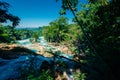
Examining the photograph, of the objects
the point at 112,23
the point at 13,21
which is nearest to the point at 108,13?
the point at 112,23

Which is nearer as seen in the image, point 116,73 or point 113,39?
point 116,73

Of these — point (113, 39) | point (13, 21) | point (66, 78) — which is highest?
point (13, 21)

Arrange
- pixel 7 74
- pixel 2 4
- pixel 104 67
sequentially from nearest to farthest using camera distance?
A: pixel 104 67
pixel 2 4
pixel 7 74

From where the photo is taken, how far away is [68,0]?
572 inches

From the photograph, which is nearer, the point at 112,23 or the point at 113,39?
the point at 113,39

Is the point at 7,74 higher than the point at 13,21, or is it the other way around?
the point at 13,21

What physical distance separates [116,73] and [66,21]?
68331mm

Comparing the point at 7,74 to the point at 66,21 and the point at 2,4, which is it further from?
the point at 66,21

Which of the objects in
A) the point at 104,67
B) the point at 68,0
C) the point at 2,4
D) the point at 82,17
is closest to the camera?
the point at 104,67

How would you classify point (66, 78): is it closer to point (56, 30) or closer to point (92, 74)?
point (92, 74)

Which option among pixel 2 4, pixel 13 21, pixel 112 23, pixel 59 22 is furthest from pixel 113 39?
pixel 59 22

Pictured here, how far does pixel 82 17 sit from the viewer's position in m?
36.4

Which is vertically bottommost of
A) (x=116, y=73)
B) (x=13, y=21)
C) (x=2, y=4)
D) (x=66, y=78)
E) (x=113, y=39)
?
(x=66, y=78)

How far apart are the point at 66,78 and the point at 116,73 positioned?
5.49 m
